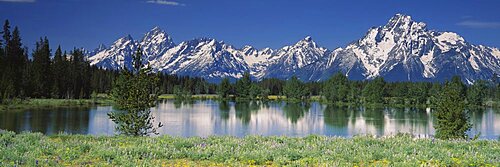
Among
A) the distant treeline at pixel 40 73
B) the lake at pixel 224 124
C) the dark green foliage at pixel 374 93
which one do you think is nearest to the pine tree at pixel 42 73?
the distant treeline at pixel 40 73

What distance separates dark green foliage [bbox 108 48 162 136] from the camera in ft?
100

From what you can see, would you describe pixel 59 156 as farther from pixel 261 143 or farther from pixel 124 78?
pixel 124 78

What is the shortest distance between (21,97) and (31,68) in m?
24.8

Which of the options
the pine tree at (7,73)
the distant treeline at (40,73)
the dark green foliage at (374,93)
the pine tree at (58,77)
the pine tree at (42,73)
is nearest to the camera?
the pine tree at (7,73)

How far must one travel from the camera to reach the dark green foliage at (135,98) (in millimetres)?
30609

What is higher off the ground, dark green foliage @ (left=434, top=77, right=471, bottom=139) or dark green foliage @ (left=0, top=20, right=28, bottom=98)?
dark green foliage @ (left=0, top=20, right=28, bottom=98)

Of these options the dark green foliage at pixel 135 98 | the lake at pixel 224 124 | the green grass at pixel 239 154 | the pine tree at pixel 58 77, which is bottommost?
the lake at pixel 224 124

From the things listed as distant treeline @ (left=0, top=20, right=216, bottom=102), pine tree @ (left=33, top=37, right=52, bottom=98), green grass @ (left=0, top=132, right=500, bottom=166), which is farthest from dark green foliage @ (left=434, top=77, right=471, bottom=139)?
pine tree @ (left=33, top=37, right=52, bottom=98)

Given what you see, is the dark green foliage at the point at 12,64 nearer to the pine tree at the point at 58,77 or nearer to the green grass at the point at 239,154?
the pine tree at the point at 58,77

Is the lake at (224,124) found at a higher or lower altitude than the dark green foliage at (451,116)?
lower

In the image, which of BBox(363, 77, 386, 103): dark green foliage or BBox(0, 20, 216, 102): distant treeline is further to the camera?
BBox(363, 77, 386, 103): dark green foliage

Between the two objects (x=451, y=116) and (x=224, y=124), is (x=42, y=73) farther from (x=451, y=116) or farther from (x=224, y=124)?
(x=451, y=116)

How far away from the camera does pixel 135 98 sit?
102ft

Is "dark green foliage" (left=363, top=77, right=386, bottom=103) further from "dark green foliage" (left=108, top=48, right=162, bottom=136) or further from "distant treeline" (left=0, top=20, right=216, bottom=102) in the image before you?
"dark green foliage" (left=108, top=48, right=162, bottom=136)
